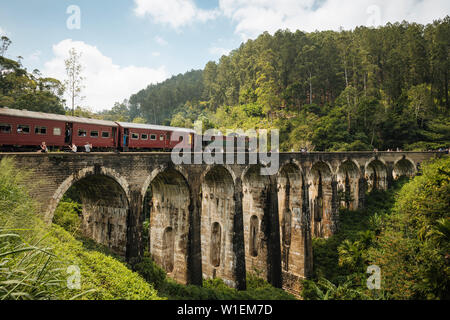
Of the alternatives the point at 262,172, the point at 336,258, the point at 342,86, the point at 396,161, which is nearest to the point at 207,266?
the point at 262,172

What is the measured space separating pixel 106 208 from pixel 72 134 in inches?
175

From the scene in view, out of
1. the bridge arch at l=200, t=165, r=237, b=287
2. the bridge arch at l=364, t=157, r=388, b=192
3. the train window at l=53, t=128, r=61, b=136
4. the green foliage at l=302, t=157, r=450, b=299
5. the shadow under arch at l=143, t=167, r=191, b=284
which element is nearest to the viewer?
the green foliage at l=302, t=157, r=450, b=299

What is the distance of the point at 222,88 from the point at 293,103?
21.7 m

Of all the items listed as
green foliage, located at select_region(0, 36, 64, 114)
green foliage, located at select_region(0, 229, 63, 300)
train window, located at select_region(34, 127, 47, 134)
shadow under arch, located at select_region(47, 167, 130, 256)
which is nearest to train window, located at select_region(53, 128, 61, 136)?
train window, located at select_region(34, 127, 47, 134)

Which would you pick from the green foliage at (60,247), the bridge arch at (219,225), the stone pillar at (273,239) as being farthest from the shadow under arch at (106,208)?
the stone pillar at (273,239)

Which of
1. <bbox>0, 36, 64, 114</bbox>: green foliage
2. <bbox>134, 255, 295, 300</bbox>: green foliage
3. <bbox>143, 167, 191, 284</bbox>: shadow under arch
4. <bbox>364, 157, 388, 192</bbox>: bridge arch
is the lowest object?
<bbox>134, 255, 295, 300</bbox>: green foliage

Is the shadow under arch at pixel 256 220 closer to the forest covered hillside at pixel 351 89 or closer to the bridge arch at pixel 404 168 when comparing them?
the forest covered hillside at pixel 351 89

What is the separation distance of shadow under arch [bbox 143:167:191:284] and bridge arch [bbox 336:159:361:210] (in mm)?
18985

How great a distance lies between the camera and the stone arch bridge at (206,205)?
1010cm

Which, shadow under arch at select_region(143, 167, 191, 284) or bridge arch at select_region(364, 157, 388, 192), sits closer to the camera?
shadow under arch at select_region(143, 167, 191, 284)

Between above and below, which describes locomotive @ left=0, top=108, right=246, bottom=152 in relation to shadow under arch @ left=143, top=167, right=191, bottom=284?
above

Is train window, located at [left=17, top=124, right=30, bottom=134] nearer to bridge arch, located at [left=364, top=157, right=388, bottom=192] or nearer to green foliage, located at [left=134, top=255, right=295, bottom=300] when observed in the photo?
green foliage, located at [left=134, top=255, right=295, bottom=300]

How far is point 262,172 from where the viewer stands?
18141mm

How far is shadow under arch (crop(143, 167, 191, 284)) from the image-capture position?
13565 mm
